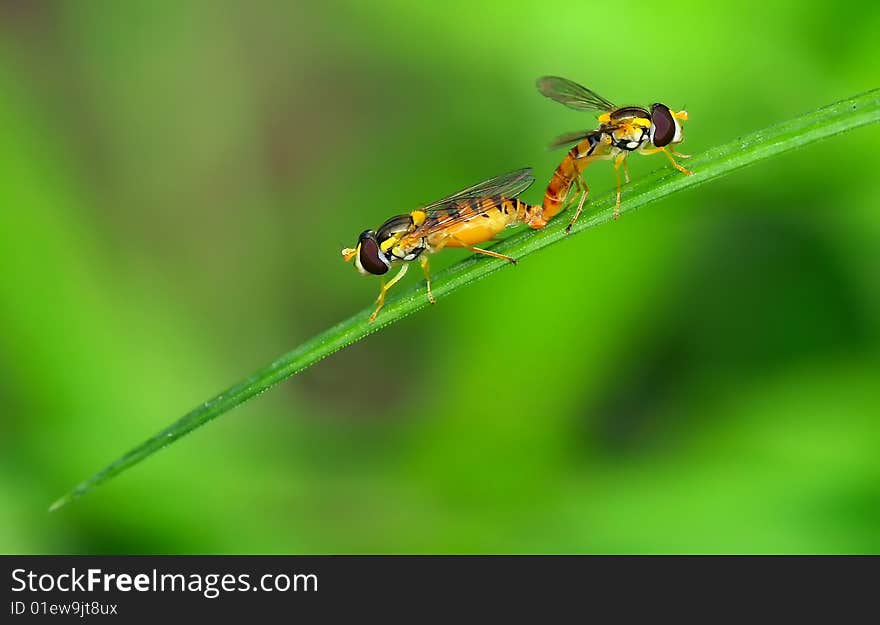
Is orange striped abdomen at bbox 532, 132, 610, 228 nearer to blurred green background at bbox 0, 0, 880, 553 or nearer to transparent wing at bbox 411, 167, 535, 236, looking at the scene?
transparent wing at bbox 411, 167, 535, 236

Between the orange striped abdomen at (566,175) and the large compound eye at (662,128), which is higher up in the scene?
the orange striped abdomen at (566,175)

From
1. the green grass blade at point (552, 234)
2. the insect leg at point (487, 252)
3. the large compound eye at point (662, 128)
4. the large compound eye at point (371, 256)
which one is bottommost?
the green grass blade at point (552, 234)

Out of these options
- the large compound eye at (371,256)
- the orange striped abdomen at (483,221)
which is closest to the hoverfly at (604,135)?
the orange striped abdomen at (483,221)

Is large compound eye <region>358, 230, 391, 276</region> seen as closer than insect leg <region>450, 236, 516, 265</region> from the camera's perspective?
No

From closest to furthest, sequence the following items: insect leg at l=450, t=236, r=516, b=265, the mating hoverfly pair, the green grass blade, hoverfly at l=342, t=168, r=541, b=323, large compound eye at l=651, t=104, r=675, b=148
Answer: the green grass blade
insect leg at l=450, t=236, r=516, b=265
large compound eye at l=651, t=104, r=675, b=148
the mating hoverfly pair
hoverfly at l=342, t=168, r=541, b=323

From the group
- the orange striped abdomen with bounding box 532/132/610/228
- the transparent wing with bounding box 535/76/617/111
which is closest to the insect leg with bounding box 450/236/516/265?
the orange striped abdomen with bounding box 532/132/610/228

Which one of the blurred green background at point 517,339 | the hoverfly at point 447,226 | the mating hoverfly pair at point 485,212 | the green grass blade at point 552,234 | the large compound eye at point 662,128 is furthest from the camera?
the blurred green background at point 517,339

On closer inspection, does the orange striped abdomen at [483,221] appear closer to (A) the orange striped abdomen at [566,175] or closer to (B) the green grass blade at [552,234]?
(A) the orange striped abdomen at [566,175]
